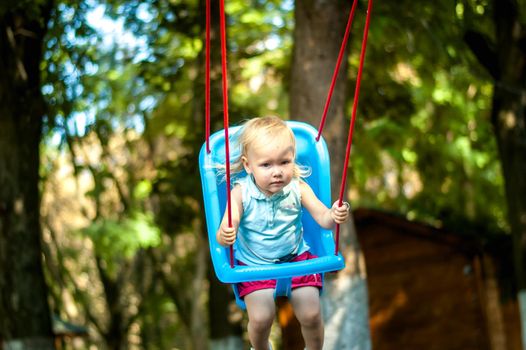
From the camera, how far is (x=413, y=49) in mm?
11859

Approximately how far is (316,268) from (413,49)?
8.25m

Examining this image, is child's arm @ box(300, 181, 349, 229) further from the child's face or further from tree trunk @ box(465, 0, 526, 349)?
tree trunk @ box(465, 0, 526, 349)

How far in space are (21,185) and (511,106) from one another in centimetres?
540

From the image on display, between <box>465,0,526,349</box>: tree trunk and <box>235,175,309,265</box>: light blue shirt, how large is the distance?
6.04m

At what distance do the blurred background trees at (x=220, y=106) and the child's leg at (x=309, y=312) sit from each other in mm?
4027

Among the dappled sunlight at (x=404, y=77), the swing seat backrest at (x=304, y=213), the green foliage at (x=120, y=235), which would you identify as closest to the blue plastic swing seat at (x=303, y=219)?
the swing seat backrest at (x=304, y=213)

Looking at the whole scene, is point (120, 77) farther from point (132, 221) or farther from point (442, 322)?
point (442, 322)

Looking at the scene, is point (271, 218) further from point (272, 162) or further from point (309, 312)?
point (309, 312)

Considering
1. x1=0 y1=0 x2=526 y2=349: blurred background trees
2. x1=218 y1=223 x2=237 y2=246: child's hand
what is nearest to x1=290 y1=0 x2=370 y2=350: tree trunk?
x1=0 y1=0 x2=526 y2=349: blurred background trees

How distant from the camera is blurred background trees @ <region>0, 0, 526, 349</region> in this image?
9.90m

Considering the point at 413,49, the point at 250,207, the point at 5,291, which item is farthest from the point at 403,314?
the point at 250,207

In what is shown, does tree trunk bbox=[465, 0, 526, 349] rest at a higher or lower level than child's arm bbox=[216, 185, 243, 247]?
higher

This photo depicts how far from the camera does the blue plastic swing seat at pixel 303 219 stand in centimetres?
401

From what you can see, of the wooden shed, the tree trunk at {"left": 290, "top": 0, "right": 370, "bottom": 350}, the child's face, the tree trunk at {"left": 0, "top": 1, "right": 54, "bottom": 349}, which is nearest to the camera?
the child's face
